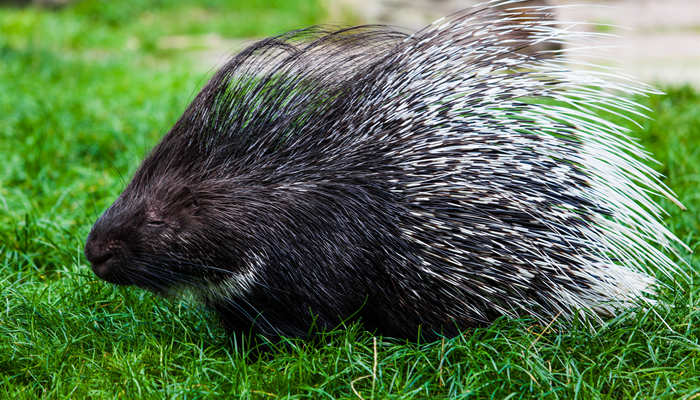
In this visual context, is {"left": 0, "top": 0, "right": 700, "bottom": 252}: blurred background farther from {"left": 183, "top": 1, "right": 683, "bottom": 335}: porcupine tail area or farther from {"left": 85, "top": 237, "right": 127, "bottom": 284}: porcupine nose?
{"left": 85, "top": 237, "right": 127, "bottom": 284}: porcupine nose

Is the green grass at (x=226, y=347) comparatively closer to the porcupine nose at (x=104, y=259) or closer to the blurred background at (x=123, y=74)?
the blurred background at (x=123, y=74)

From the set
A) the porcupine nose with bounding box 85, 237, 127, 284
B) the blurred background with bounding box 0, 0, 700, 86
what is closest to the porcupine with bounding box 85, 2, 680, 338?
the porcupine nose with bounding box 85, 237, 127, 284

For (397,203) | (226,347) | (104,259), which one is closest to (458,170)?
(397,203)

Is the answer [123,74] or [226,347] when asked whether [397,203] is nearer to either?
[226,347]

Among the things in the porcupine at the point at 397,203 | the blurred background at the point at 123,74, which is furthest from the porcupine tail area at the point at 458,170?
the blurred background at the point at 123,74

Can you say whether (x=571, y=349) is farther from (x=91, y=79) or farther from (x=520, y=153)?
(x=91, y=79)

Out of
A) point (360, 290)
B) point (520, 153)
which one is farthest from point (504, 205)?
point (360, 290)

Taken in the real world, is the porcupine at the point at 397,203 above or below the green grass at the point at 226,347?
above
